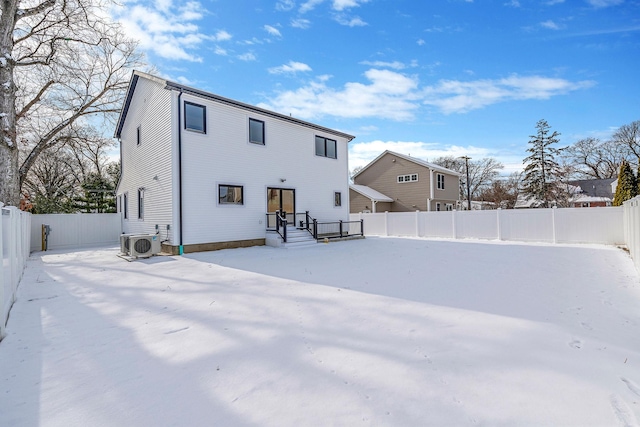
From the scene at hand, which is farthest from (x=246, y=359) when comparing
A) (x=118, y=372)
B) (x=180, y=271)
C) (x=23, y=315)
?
(x=180, y=271)

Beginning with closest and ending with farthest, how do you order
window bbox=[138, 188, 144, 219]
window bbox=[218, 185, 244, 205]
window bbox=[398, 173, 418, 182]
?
window bbox=[218, 185, 244, 205], window bbox=[138, 188, 144, 219], window bbox=[398, 173, 418, 182]

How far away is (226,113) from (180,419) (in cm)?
1107

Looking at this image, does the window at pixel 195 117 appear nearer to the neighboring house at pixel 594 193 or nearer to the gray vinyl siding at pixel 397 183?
the gray vinyl siding at pixel 397 183

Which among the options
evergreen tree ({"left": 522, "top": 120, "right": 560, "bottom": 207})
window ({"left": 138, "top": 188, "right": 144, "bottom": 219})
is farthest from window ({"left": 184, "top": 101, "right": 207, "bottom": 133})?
evergreen tree ({"left": 522, "top": 120, "right": 560, "bottom": 207})

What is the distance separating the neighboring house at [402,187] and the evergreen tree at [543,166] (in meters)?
6.16

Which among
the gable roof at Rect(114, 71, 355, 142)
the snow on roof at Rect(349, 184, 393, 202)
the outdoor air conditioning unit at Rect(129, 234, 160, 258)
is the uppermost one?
the gable roof at Rect(114, 71, 355, 142)

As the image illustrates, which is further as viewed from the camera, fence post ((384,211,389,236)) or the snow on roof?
the snow on roof

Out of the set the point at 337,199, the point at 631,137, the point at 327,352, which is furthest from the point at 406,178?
the point at 631,137

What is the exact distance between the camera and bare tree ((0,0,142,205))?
947cm

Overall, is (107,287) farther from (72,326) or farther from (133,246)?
(133,246)

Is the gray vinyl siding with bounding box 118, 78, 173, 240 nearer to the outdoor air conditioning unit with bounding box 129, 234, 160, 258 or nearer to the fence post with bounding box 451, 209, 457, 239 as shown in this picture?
the outdoor air conditioning unit with bounding box 129, 234, 160, 258

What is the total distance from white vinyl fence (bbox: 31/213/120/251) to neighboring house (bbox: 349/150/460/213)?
15.9 meters

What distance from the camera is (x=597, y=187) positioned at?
31.6m

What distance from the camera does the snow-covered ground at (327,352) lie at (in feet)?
6.70
